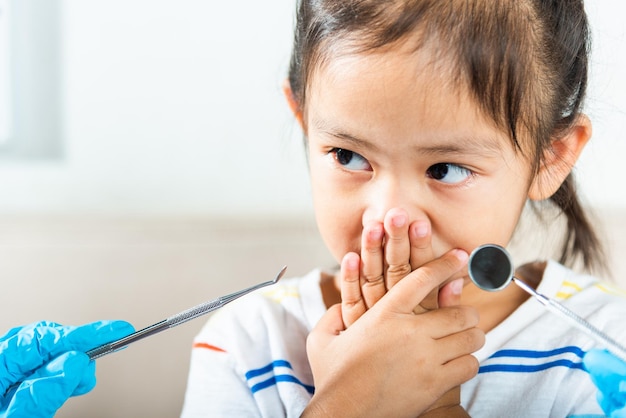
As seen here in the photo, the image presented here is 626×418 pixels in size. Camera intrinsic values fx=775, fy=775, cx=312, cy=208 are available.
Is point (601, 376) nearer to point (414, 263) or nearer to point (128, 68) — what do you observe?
point (414, 263)

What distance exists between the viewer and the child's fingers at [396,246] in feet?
3.05

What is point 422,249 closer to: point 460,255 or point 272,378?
point 460,255

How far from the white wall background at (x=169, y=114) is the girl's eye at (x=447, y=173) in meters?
0.52

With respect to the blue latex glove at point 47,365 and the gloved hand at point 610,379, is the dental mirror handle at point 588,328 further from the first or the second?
the blue latex glove at point 47,365

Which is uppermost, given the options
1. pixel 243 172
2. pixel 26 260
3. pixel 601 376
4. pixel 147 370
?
pixel 243 172

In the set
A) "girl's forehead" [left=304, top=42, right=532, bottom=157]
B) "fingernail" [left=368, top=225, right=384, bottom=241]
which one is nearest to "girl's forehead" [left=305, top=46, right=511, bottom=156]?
"girl's forehead" [left=304, top=42, right=532, bottom=157]

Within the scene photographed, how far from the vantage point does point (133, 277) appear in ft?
4.63

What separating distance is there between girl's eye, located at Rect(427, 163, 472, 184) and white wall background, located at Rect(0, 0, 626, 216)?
0.52m

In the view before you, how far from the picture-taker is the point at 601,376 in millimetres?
937

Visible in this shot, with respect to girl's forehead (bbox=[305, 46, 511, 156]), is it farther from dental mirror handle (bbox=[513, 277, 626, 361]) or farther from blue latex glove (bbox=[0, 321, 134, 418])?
blue latex glove (bbox=[0, 321, 134, 418])

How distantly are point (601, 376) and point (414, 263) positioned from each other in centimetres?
26

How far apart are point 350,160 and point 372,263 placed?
14 centimetres

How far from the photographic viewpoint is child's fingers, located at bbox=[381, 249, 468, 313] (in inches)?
38.4

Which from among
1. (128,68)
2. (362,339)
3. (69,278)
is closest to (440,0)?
(362,339)
